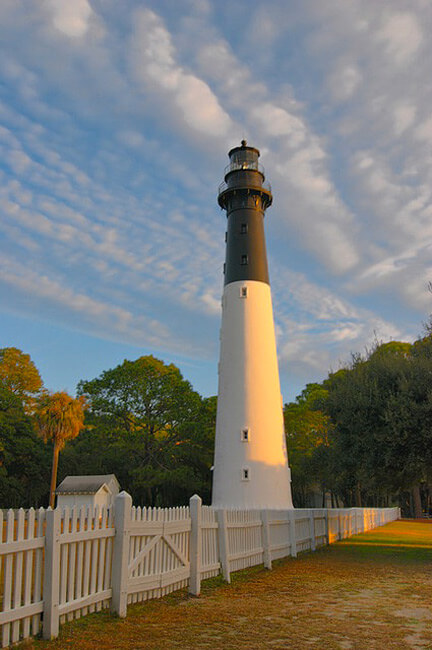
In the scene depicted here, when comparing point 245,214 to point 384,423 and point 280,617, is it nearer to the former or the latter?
point 384,423

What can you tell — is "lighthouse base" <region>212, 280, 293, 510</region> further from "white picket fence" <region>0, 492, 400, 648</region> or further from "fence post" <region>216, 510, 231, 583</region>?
"fence post" <region>216, 510, 231, 583</region>

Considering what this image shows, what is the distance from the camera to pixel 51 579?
6156 mm

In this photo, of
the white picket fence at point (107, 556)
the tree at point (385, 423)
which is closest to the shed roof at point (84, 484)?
the tree at point (385, 423)

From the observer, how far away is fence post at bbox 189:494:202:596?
31.8 feet

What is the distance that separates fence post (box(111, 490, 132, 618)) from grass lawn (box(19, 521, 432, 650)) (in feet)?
0.72

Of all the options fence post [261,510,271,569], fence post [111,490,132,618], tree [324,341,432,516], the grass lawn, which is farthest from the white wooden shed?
fence post [111,490,132,618]

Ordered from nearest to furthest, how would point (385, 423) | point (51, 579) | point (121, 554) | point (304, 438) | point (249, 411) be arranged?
point (51, 579) < point (121, 554) < point (385, 423) < point (249, 411) < point (304, 438)

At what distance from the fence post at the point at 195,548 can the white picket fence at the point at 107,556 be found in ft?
0.06

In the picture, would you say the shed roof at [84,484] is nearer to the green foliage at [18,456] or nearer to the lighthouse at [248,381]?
the green foliage at [18,456]

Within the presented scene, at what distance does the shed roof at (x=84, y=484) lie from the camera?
34750 millimetres

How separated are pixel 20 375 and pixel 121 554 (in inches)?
1641

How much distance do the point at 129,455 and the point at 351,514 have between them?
60.7 feet

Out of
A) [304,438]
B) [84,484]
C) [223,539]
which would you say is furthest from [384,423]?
[304,438]

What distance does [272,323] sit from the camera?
27.3 metres
